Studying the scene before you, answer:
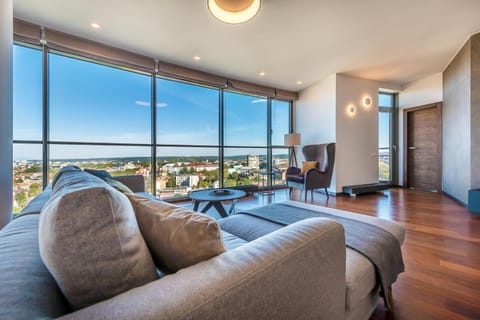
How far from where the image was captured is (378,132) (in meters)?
5.28

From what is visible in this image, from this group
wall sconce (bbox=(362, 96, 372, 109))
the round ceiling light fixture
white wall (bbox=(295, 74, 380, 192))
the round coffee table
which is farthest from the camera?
wall sconce (bbox=(362, 96, 372, 109))

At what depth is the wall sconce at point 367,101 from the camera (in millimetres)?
5020

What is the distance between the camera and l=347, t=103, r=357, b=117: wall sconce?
4809mm

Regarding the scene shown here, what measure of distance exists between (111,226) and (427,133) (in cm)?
683

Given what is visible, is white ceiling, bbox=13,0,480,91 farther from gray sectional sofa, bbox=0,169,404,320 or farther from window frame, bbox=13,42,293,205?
gray sectional sofa, bbox=0,169,404,320

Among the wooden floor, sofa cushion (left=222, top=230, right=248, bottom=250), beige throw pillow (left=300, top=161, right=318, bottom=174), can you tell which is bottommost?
the wooden floor

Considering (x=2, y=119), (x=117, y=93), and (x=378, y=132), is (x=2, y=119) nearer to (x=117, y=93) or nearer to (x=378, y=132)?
(x=117, y=93)

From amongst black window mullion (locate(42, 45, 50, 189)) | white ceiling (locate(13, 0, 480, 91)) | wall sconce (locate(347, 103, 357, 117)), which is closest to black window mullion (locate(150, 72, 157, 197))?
white ceiling (locate(13, 0, 480, 91))

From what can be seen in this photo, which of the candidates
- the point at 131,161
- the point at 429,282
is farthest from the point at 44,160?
the point at 429,282

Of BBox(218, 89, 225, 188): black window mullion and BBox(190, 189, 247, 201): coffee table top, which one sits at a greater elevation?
BBox(218, 89, 225, 188): black window mullion

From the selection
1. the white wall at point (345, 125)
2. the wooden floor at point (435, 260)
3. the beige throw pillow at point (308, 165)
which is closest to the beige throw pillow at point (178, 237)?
the wooden floor at point (435, 260)

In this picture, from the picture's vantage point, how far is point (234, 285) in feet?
1.76

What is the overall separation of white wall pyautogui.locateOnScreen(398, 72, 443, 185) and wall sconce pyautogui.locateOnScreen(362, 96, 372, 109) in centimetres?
127

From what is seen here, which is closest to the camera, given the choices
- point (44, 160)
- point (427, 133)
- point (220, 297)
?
point (220, 297)
